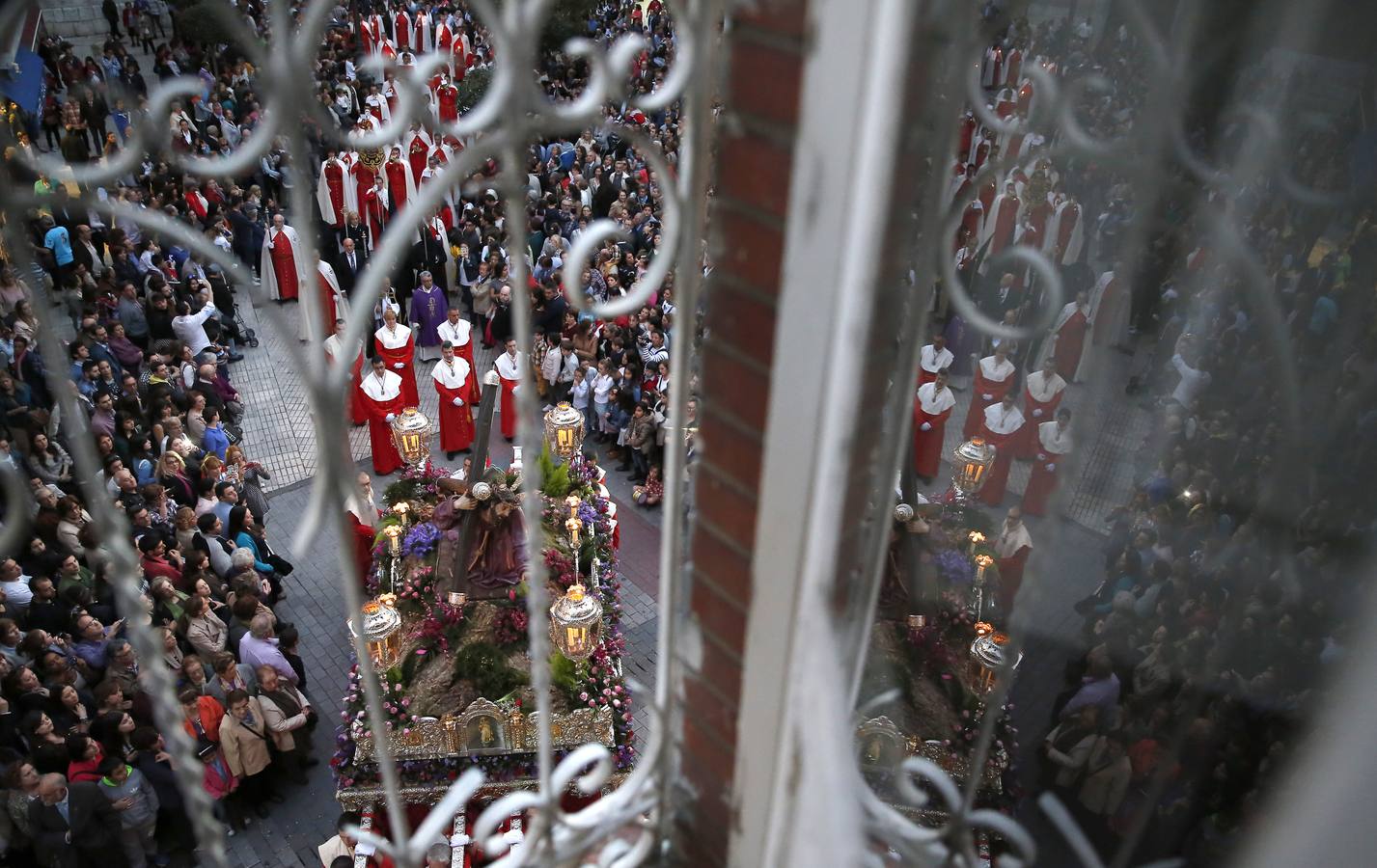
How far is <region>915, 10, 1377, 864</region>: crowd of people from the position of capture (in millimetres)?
1703

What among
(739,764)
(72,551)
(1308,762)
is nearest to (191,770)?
(739,764)

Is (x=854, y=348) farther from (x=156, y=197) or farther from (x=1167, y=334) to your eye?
(x=156, y=197)

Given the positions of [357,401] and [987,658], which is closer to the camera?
[987,658]

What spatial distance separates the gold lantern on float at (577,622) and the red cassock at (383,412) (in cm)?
427

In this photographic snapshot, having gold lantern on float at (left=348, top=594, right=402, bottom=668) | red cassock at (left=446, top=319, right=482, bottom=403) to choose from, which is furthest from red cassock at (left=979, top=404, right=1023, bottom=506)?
red cassock at (left=446, top=319, right=482, bottom=403)

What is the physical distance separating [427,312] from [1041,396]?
741 cm

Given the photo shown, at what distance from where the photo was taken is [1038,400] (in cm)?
853

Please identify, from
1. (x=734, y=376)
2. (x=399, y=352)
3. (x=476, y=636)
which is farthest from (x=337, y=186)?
(x=734, y=376)

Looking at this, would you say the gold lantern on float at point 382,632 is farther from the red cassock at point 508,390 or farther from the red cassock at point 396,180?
the red cassock at point 396,180

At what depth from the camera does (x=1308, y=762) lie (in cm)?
138

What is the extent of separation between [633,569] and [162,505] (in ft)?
13.1

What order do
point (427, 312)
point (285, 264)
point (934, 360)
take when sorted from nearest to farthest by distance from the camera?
point (934, 360) → point (427, 312) → point (285, 264)

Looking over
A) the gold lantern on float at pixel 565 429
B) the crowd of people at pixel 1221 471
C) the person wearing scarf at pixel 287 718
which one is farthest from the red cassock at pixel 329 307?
the crowd of people at pixel 1221 471

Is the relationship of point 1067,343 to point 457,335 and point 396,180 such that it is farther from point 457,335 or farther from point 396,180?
point 396,180
